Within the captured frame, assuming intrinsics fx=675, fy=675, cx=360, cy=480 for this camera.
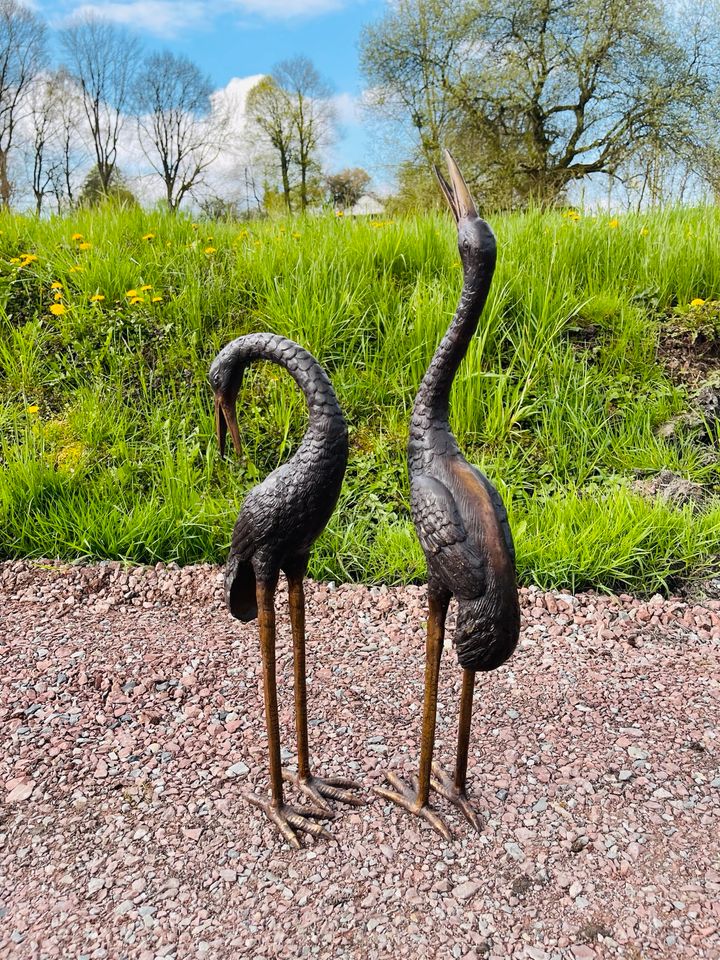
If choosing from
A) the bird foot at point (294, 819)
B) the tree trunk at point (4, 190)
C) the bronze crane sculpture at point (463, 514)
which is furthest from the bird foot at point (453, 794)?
the tree trunk at point (4, 190)

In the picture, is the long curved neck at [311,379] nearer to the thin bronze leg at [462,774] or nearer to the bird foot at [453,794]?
the thin bronze leg at [462,774]

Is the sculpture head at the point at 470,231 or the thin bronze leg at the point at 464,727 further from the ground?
the sculpture head at the point at 470,231

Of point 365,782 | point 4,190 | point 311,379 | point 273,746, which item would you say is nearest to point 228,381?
point 311,379

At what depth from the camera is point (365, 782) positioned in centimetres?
213

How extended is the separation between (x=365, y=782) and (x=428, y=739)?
1.37 ft

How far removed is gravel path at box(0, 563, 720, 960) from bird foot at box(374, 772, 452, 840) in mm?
33

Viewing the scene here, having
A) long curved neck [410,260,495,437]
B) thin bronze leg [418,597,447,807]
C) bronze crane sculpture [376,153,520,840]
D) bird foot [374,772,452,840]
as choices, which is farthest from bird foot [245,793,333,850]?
long curved neck [410,260,495,437]

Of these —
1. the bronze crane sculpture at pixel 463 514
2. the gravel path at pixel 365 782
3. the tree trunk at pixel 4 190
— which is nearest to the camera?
the bronze crane sculpture at pixel 463 514

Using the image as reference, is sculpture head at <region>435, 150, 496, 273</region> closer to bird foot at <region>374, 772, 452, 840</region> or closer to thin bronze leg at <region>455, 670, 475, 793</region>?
thin bronze leg at <region>455, 670, 475, 793</region>

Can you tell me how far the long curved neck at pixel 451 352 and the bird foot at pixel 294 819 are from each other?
1153mm

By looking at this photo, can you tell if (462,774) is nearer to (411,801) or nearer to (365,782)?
(411,801)

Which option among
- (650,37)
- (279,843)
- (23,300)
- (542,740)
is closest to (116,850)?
(279,843)

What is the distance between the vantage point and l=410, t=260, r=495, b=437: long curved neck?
1615 mm

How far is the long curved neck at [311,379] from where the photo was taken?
65.7 inches
